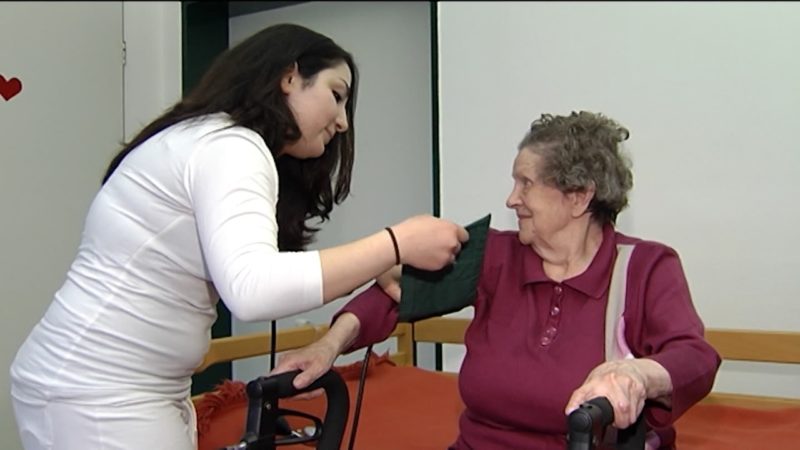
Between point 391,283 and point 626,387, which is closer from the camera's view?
point 626,387

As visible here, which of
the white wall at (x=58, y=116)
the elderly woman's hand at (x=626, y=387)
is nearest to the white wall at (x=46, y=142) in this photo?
the white wall at (x=58, y=116)

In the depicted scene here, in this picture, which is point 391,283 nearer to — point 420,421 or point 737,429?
point 420,421

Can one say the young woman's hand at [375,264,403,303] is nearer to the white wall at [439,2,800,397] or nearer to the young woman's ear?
the young woman's ear

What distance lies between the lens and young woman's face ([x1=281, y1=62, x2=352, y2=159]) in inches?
41.9

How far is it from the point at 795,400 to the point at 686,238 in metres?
0.44

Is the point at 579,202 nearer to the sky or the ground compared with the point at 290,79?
nearer to the ground

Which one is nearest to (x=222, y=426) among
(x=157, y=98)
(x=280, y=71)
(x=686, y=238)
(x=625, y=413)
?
(x=280, y=71)

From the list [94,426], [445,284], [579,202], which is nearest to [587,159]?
[579,202]

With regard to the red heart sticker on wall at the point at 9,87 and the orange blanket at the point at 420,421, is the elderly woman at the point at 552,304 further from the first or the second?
the red heart sticker on wall at the point at 9,87

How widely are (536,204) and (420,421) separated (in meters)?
0.60

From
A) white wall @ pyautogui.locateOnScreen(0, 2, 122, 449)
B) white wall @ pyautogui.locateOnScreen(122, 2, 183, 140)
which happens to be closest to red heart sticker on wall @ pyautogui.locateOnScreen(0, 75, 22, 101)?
white wall @ pyautogui.locateOnScreen(0, 2, 122, 449)

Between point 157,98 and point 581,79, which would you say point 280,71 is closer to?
point 581,79

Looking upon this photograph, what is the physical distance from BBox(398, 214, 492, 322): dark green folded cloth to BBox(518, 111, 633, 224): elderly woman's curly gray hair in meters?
0.20

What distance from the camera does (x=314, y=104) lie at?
107 cm
